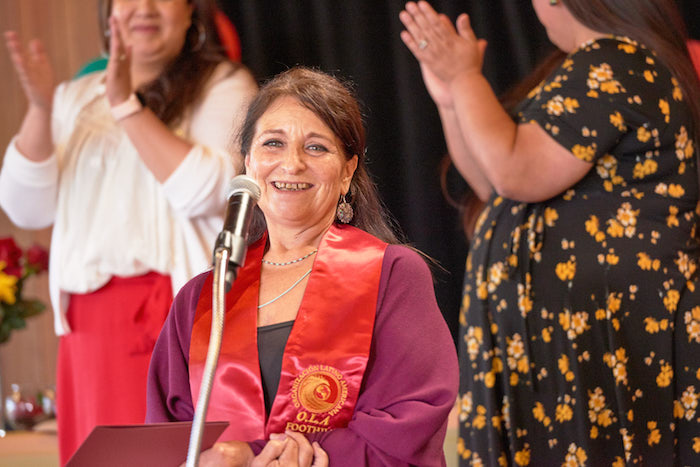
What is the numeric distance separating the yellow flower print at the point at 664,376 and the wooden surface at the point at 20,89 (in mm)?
2578

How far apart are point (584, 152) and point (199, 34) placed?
1.24 m

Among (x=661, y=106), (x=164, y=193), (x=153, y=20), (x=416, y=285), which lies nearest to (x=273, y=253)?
(x=416, y=285)

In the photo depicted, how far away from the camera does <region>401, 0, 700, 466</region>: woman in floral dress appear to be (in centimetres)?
211

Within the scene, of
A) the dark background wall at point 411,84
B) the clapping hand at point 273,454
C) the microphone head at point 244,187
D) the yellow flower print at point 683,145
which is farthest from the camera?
the dark background wall at point 411,84

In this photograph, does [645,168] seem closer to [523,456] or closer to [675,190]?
[675,190]

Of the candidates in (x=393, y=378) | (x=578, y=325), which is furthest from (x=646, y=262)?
(x=393, y=378)

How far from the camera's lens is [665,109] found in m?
2.16

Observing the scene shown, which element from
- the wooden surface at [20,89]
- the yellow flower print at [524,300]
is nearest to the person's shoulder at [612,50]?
the yellow flower print at [524,300]

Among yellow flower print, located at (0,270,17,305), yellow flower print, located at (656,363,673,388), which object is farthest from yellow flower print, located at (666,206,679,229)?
yellow flower print, located at (0,270,17,305)

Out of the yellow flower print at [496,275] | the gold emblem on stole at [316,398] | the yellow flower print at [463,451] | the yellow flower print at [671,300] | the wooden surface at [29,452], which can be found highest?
the gold emblem on stole at [316,398]

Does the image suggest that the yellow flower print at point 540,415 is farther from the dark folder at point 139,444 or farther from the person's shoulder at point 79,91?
the person's shoulder at point 79,91

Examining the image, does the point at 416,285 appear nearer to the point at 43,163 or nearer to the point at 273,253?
the point at 273,253

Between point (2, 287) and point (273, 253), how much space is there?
4.95ft

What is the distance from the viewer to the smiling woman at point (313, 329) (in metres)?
1.44
